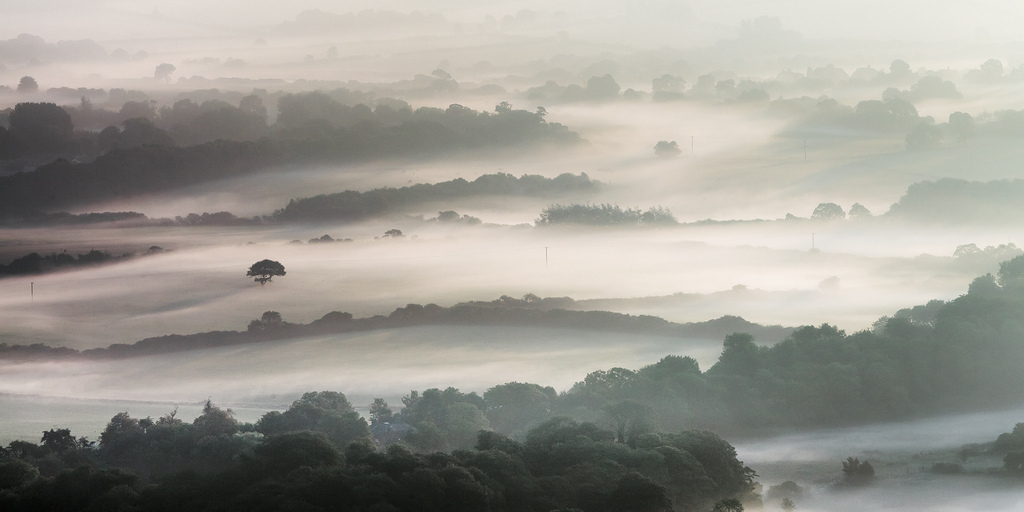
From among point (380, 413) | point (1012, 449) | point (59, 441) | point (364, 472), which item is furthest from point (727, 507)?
point (59, 441)

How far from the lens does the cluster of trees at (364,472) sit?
34406 mm

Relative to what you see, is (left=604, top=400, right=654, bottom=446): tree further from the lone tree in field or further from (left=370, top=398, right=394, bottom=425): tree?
the lone tree in field

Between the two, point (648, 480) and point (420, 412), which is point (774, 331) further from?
point (648, 480)

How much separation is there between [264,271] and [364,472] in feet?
137

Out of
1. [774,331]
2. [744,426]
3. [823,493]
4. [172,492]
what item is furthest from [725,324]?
[172,492]

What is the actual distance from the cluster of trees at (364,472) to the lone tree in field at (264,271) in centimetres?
3280

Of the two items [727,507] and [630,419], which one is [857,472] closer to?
[630,419]

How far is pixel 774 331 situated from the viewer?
199ft

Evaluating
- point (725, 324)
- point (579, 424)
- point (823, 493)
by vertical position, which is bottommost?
point (823, 493)

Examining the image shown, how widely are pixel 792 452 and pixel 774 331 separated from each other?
48.9ft

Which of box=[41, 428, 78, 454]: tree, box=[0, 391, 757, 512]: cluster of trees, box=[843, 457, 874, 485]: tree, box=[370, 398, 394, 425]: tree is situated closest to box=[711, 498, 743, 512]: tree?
box=[0, 391, 757, 512]: cluster of trees

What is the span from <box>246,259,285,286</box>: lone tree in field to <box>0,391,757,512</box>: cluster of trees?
108 feet

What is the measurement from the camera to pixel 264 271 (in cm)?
7481

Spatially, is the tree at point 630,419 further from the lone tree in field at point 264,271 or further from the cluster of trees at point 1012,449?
the lone tree in field at point 264,271
